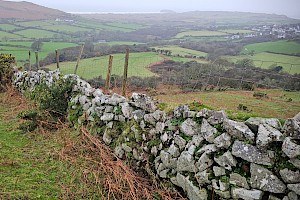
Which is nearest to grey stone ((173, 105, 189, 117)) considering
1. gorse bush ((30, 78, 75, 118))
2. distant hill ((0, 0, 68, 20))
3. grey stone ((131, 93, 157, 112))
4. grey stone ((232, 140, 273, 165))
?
grey stone ((131, 93, 157, 112))

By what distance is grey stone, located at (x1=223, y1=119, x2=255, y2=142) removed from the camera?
4.90 metres

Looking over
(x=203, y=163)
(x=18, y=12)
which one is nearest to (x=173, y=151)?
(x=203, y=163)

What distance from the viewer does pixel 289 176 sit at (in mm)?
4398

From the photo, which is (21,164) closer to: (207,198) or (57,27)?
(207,198)

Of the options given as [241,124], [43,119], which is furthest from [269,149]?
[43,119]

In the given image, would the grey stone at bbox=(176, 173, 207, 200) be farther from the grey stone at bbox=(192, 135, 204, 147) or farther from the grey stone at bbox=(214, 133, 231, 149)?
the grey stone at bbox=(214, 133, 231, 149)

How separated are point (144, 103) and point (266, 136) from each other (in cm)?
326

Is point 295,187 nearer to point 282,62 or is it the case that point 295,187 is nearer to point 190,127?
point 190,127

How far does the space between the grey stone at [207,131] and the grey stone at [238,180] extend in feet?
2.44

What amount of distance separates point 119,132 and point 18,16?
90.3 metres

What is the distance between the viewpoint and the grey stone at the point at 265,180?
4.50 metres

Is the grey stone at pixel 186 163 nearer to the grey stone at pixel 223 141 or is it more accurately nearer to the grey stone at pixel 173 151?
the grey stone at pixel 173 151

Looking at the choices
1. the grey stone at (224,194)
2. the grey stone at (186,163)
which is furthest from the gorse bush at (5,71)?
the grey stone at (224,194)

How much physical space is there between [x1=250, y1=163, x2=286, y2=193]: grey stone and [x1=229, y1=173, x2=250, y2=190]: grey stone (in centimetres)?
11
